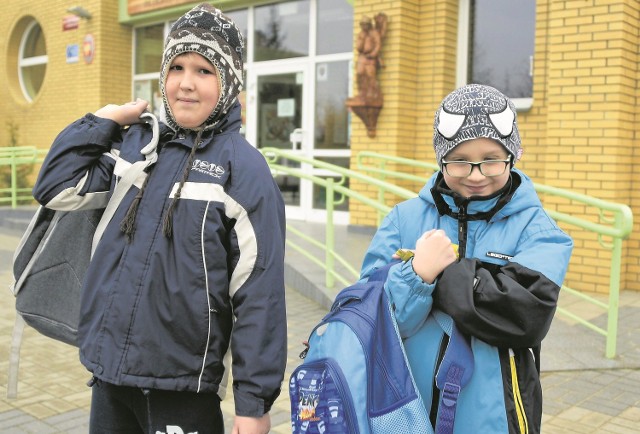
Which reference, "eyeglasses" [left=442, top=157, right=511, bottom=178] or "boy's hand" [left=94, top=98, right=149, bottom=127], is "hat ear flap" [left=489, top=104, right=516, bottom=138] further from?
"boy's hand" [left=94, top=98, right=149, bottom=127]

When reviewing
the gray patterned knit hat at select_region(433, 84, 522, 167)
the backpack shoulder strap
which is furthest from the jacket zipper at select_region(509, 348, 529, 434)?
the gray patterned knit hat at select_region(433, 84, 522, 167)

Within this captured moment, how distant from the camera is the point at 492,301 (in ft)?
5.38

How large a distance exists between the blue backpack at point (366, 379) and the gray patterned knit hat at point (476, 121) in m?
Answer: 0.44

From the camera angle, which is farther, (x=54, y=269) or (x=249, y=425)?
(x=54, y=269)

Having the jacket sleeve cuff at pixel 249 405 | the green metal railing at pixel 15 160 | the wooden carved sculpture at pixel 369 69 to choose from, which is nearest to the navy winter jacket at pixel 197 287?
the jacket sleeve cuff at pixel 249 405

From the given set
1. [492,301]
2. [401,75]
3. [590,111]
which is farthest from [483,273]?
[401,75]

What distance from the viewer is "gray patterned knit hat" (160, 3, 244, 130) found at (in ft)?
6.37

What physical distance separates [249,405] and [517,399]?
67cm

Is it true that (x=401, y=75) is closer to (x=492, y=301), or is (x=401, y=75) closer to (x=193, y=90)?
(x=193, y=90)

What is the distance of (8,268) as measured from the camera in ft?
24.6

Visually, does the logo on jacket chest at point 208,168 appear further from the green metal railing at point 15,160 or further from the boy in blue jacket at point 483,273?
the green metal railing at point 15,160

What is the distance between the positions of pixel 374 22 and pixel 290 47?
2.12 meters

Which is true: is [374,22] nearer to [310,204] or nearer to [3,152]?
[310,204]

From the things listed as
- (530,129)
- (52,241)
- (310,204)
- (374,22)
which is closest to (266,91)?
(310,204)
